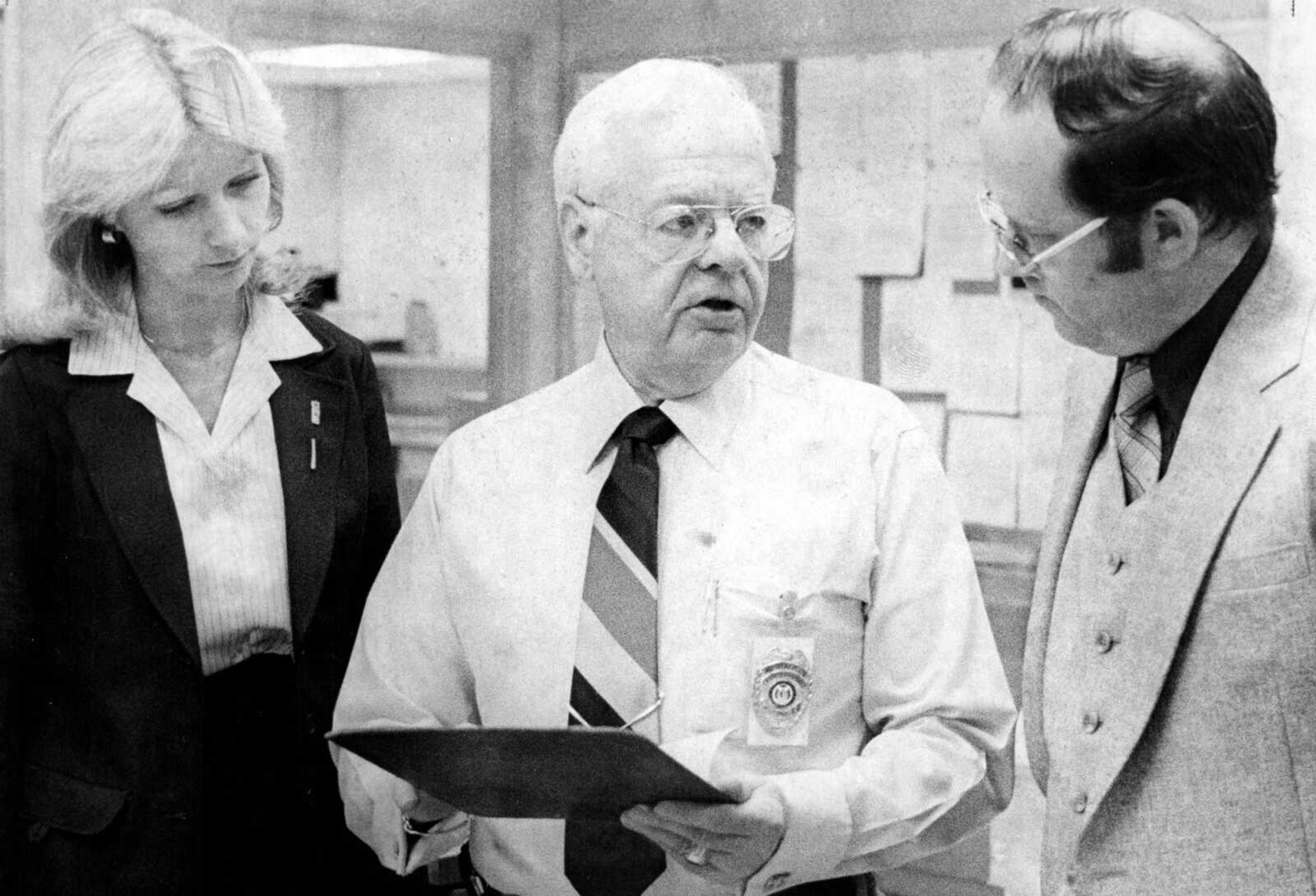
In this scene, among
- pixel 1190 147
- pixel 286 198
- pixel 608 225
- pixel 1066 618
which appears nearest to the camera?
pixel 1190 147

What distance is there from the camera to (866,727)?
2160 mm

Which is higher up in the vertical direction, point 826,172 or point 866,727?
point 826,172

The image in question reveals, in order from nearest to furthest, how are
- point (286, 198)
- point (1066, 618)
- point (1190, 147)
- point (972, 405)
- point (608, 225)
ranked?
1. point (1190, 147)
2. point (1066, 618)
3. point (608, 225)
4. point (972, 405)
5. point (286, 198)

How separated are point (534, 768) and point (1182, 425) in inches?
31.8

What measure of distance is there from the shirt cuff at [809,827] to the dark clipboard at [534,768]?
14cm

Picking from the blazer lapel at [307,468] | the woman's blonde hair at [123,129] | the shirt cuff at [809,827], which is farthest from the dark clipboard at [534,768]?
the woman's blonde hair at [123,129]

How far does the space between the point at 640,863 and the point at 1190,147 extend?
1.15 m

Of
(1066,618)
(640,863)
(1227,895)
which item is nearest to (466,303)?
(640,863)

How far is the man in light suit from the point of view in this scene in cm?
166

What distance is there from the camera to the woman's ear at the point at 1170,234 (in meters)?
1.69

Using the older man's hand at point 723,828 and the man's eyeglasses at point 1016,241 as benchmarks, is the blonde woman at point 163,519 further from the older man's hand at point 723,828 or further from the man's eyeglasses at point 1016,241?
the man's eyeglasses at point 1016,241

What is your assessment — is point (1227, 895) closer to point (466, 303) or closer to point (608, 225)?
point (608, 225)

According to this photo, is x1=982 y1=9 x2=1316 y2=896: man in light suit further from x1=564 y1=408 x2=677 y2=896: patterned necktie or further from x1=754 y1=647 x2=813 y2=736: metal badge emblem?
x1=564 y1=408 x2=677 y2=896: patterned necktie

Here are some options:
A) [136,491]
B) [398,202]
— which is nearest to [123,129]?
[136,491]
